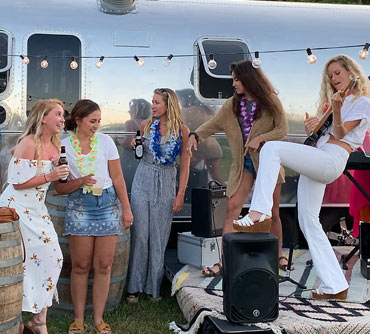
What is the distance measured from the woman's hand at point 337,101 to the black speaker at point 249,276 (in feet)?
3.74

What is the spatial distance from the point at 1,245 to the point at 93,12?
11.1 ft

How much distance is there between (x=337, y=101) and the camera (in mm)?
4586

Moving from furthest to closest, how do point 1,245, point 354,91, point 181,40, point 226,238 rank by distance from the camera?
point 181,40, point 354,91, point 226,238, point 1,245

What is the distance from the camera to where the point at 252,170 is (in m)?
5.74

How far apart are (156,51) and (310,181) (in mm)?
2495

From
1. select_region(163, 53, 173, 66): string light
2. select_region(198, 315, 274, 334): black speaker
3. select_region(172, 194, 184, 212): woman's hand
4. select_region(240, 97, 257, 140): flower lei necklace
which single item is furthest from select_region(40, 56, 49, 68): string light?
select_region(198, 315, 274, 334): black speaker

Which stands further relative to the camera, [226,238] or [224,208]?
[224,208]

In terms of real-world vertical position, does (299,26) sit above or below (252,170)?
above

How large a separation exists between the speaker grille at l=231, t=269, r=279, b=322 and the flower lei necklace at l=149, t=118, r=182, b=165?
1873mm

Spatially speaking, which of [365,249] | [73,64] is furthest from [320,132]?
[73,64]

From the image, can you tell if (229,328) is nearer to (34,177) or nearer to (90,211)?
(90,211)

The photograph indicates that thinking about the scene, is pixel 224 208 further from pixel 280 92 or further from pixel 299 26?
pixel 299 26

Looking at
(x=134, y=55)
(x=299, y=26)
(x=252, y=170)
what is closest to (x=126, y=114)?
(x=134, y=55)

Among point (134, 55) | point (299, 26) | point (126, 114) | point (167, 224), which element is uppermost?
point (299, 26)
